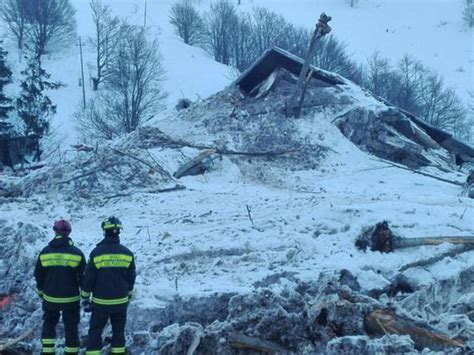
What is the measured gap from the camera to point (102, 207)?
12.4 meters

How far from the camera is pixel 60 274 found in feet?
21.1

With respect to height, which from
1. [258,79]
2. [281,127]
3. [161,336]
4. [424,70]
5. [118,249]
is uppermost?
[424,70]

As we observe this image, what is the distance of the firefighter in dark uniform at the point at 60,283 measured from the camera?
21.1ft

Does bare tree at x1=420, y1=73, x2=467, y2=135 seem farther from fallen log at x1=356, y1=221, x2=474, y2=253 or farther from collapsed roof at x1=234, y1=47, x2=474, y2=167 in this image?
fallen log at x1=356, y1=221, x2=474, y2=253

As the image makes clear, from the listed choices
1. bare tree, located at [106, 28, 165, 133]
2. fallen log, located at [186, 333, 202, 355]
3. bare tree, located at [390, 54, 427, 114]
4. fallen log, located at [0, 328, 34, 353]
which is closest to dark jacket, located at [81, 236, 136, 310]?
fallen log, located at [186, 333, 202, 355]

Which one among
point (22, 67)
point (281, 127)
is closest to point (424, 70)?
point (22, 67)

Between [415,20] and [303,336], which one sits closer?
[303,336]

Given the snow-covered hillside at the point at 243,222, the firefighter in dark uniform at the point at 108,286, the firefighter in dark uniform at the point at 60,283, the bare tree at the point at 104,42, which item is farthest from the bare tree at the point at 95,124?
the firefighter in dark uniform at the point at 108,286

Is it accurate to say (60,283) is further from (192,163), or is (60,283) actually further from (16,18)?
(16,18)

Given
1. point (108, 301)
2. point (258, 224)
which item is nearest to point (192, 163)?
point (258, 224)

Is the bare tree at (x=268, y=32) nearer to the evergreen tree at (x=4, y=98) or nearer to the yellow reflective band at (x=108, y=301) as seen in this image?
the evergreen tree at (x=4, y=98)

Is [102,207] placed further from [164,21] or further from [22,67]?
[164,21]

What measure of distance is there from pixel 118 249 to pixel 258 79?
13.6m

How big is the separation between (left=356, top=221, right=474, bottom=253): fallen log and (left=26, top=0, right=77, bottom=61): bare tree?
41665 millimetres
